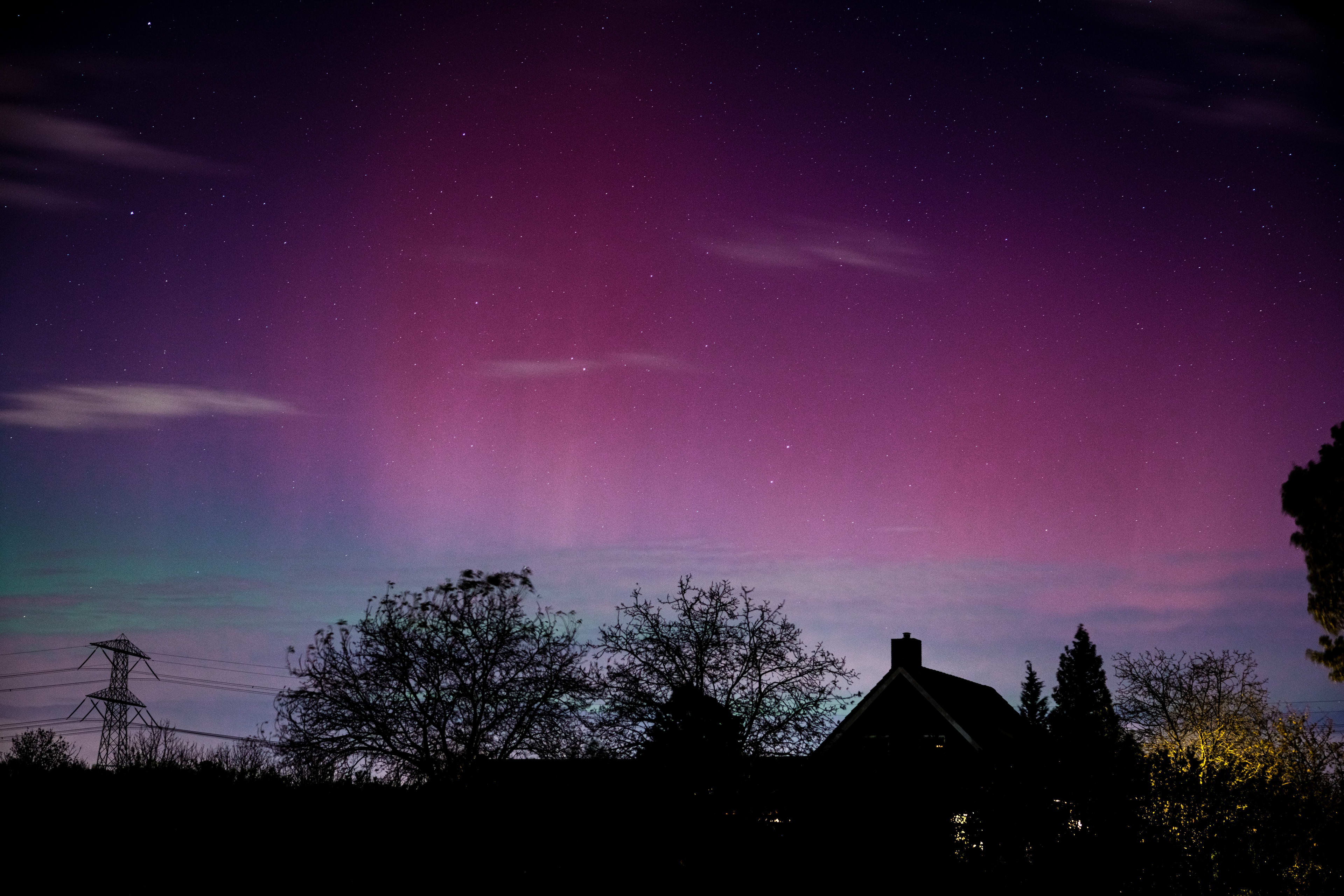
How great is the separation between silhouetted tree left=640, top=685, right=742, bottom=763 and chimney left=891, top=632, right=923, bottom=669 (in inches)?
1034

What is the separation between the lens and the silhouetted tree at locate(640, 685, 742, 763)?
2272cm

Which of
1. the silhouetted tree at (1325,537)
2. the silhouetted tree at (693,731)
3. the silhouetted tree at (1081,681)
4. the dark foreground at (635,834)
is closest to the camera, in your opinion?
the dark foreground at (635,834)

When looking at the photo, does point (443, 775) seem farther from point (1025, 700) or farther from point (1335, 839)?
point (1025, 700)

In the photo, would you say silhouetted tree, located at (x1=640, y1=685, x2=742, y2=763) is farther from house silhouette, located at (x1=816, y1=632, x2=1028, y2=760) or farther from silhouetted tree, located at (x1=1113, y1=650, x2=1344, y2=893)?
→ house silhouette, located at (x1=816, y1=632, x2=1028, y2=760)

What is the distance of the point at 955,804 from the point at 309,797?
1282 cm

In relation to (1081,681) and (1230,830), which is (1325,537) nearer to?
(1230,830)

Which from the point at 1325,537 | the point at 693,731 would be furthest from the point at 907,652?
the point at 693,731

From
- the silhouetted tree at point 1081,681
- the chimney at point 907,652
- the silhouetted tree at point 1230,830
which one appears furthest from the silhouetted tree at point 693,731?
the silhouetted tree at point 1081,681

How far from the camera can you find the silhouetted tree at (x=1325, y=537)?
1222 inches

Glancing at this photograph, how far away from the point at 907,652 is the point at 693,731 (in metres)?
28.6

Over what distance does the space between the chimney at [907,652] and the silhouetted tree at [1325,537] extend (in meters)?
19.3

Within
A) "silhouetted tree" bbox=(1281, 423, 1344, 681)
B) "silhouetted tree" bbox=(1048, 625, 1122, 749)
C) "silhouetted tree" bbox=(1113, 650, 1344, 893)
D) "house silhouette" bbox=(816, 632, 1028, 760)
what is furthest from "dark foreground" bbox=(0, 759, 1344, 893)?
"silhouetted tree" bbox=(1048, 625, 1122, 749)

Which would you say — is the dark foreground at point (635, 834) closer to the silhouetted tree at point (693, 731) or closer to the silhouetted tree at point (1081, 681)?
the silhouetted tree at point (693, 731)

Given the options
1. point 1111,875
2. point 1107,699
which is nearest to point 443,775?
point 1111,875
